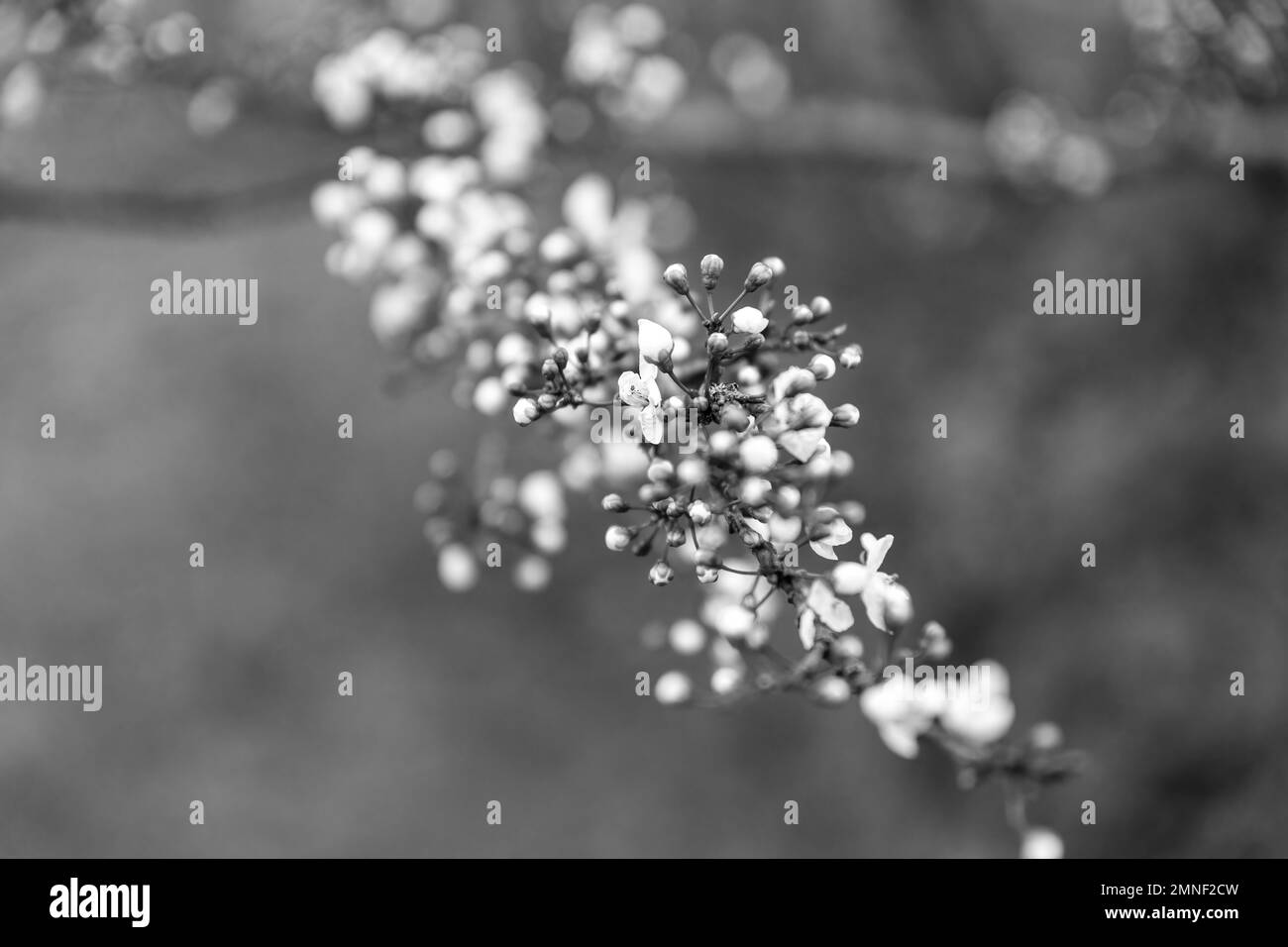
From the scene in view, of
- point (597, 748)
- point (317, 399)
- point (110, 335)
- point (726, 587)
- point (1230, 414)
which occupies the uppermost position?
point (110, 335)

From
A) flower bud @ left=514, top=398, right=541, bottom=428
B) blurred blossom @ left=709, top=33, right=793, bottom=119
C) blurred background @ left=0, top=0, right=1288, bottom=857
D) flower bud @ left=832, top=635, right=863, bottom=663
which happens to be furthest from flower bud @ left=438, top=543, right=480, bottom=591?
blurred blossom @ left=709, top=33, right=793, bottom=119

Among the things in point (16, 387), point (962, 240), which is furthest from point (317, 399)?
point (962, 240)

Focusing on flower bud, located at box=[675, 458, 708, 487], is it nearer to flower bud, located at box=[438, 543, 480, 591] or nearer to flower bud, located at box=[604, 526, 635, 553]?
flower bud, located at box=[604, 526, 635, 553]

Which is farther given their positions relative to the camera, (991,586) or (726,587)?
(991,586)

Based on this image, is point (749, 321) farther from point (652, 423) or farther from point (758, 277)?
point (652, 423)

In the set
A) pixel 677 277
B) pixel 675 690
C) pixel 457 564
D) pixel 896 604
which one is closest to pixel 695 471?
pixel 677 277
